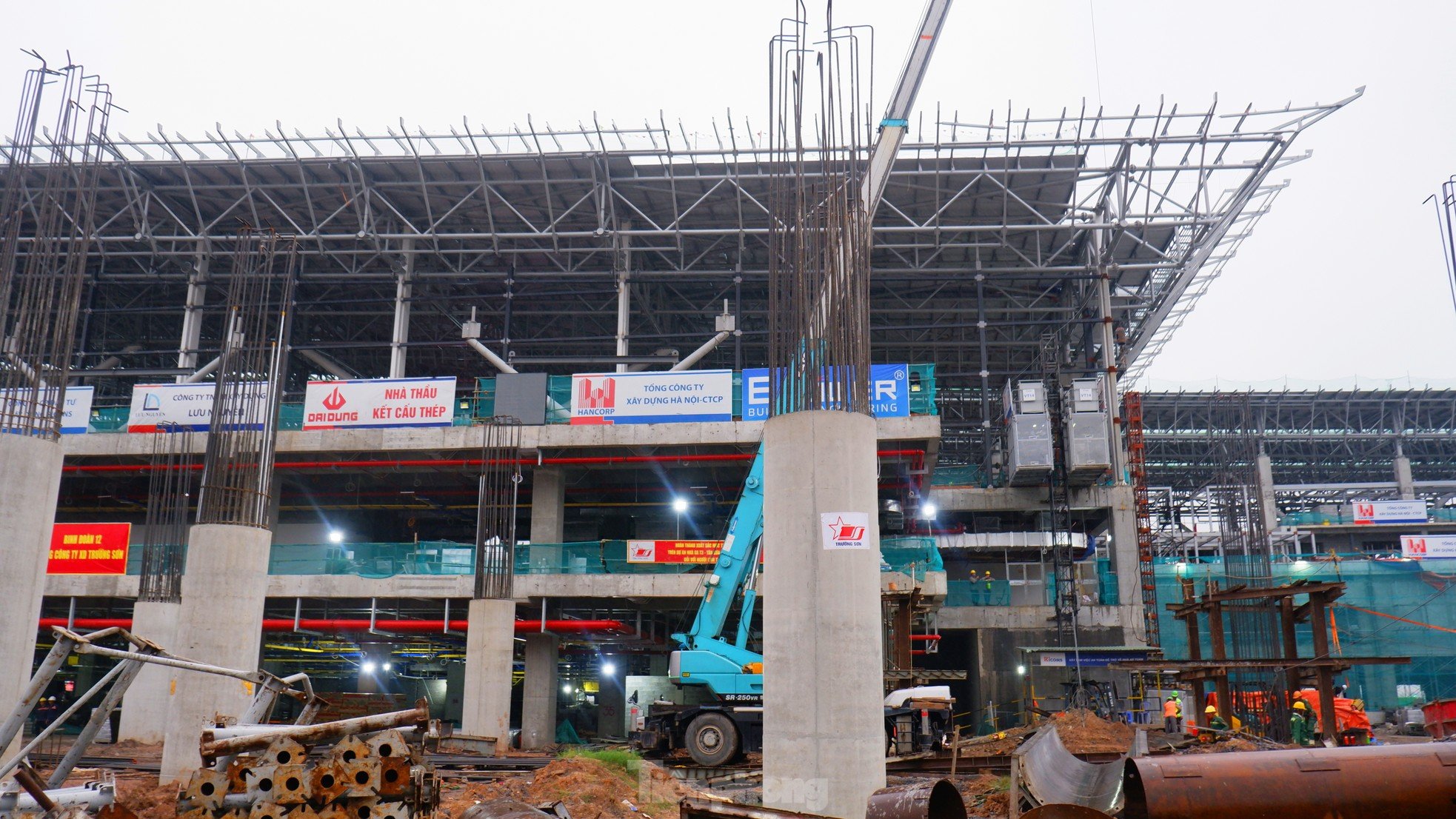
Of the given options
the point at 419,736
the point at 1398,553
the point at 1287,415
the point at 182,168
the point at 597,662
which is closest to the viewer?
the point at 419,736

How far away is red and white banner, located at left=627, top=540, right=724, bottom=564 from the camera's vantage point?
28.9 m

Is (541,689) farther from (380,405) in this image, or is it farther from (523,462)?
(380,405)

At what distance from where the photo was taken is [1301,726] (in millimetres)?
17766

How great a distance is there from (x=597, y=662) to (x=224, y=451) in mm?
24446

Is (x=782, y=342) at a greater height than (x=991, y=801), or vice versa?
(x=782, y=342)

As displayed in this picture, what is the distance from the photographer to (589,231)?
1490 inches

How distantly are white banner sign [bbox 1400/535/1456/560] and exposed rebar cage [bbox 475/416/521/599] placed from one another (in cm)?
3962

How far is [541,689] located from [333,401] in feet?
34.9

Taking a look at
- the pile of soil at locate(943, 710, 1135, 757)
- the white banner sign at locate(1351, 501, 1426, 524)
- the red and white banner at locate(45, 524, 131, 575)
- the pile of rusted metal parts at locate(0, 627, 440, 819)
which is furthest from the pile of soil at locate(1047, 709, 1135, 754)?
the white banner sign at locate(1351, 501, 1426, 524)

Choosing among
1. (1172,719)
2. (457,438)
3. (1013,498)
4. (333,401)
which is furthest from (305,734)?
(1013,498)

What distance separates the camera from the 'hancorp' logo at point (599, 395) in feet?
103

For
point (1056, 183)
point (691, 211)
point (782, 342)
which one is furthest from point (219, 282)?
point (782, 342)

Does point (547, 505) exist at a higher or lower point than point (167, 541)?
higher

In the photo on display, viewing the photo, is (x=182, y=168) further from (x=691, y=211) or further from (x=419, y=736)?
(x=419, y=736)
